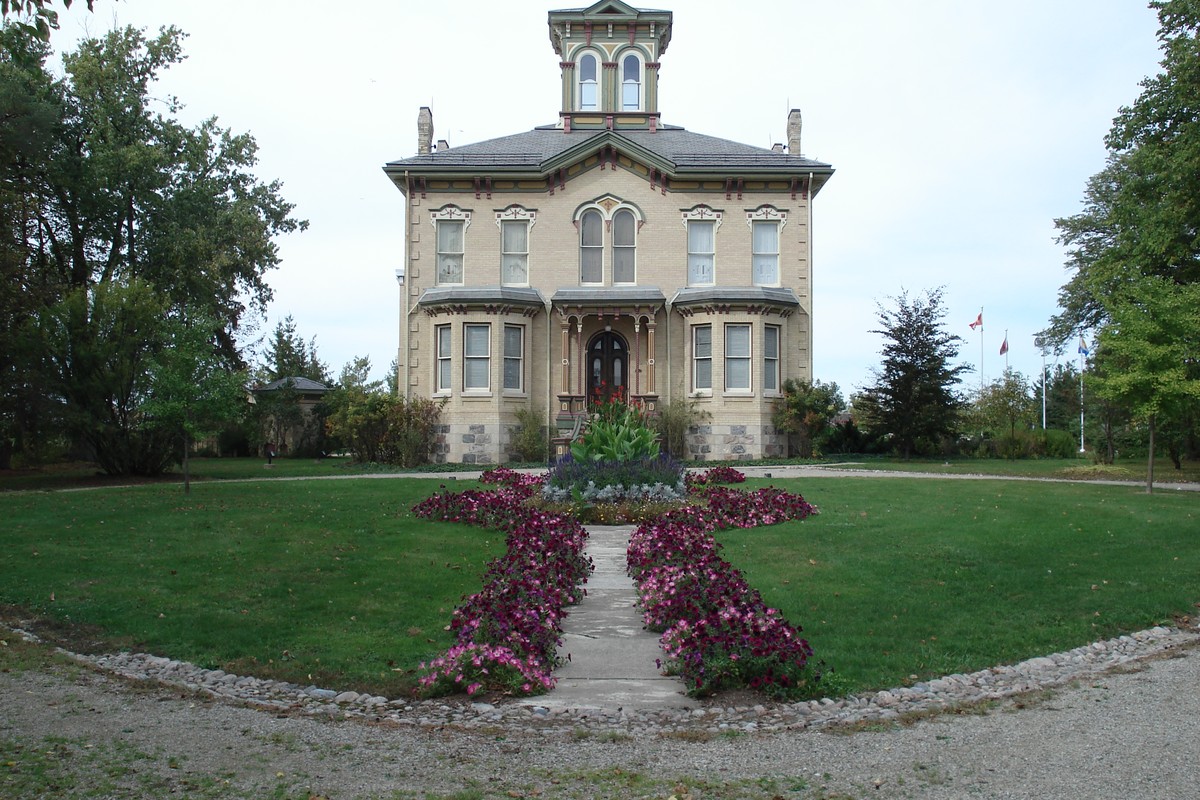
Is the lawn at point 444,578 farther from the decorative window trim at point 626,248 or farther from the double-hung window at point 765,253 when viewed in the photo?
the decorative window trim at point 626,248

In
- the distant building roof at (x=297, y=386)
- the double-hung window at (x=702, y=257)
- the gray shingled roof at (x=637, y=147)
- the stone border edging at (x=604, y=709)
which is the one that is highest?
the gray shingled roof at (x=637, y=147)

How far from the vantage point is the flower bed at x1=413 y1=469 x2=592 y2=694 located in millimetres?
6863

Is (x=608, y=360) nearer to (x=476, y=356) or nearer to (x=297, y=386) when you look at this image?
(x=476, y=356)

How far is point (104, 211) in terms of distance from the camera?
3150 cm

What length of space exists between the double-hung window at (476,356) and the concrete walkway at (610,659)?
58.1ft

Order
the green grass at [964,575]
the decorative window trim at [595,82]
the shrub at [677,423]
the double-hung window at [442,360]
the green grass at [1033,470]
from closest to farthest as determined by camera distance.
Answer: the green grass at [964,575] < the green grass at [1033,470] < the shrub at [677,423] < the double-hung window at [442,360] < the decorative window trim at [595,82]

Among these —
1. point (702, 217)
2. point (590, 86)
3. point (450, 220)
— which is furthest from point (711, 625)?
point (590, 86)

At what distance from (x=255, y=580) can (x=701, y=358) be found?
20.0 metres

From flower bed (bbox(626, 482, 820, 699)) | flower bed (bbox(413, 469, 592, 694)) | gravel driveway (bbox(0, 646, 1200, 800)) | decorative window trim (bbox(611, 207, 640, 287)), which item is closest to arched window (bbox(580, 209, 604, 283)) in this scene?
decorative window trim (bbox(611, 207, 640, 287))

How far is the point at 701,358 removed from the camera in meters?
28.7

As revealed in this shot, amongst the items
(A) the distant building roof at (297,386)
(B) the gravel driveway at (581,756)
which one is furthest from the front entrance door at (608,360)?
(B) the gravel driveway at (581,756)

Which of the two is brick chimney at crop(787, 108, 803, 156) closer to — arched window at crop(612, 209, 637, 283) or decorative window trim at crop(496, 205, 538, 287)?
arched window at crop(612, 209, 637, 283)

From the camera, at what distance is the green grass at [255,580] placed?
25.5ft

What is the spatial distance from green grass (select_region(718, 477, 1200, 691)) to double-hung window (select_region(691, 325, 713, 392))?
476 inches
